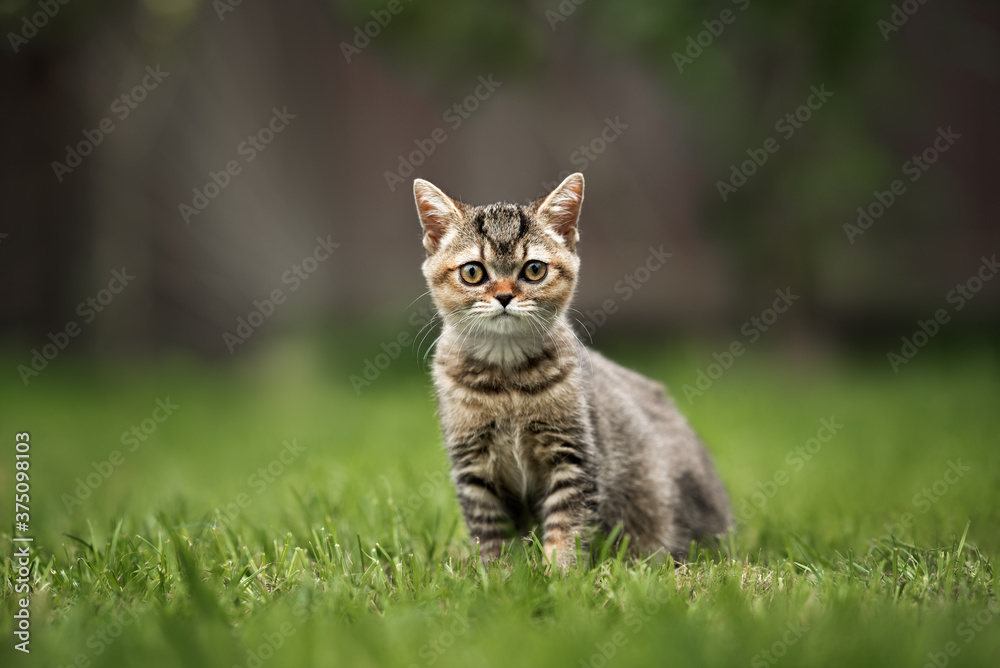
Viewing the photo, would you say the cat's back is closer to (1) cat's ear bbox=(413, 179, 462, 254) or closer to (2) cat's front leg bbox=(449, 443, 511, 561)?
(2) cat's front leg bbox=(449, 443, 511, 561)

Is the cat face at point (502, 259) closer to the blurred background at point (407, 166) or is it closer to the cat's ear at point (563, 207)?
the cat's ear at point (563, 207)

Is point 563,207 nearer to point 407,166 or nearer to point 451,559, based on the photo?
point 451,559

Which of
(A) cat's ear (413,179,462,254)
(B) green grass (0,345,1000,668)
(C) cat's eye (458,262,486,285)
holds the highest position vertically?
(A) cat's ear (413,179,462,254)

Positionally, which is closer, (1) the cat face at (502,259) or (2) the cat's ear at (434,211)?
(1) the cat face at (502,259)

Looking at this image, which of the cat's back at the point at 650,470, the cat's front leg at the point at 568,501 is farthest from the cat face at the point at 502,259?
the cat's front leg at the point at 568,501

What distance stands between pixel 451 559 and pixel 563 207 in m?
1.44

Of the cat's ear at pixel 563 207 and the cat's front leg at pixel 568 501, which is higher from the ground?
the cat's ear at pixel 563 207

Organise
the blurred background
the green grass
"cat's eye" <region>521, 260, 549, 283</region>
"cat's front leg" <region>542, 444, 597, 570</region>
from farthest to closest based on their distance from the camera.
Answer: the blurred background < "cat's eye" <region>521, 260, 549, 283</region> < "cat's front leg" <region>542, 444, 597, 570</region> < the green grass

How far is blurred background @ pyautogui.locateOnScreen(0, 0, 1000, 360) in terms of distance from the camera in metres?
7.34

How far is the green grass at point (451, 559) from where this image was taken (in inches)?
73.8

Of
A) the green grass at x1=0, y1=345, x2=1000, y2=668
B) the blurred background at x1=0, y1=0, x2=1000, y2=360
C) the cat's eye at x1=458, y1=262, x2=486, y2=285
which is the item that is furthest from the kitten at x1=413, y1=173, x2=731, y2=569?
the blurred background at x1=0, y1=0, x2=1000, y2=360

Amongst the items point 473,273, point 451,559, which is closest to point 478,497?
point 451,559

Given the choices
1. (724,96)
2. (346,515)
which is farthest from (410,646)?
(724,96)

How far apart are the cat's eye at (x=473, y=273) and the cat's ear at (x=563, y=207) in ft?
1.13
